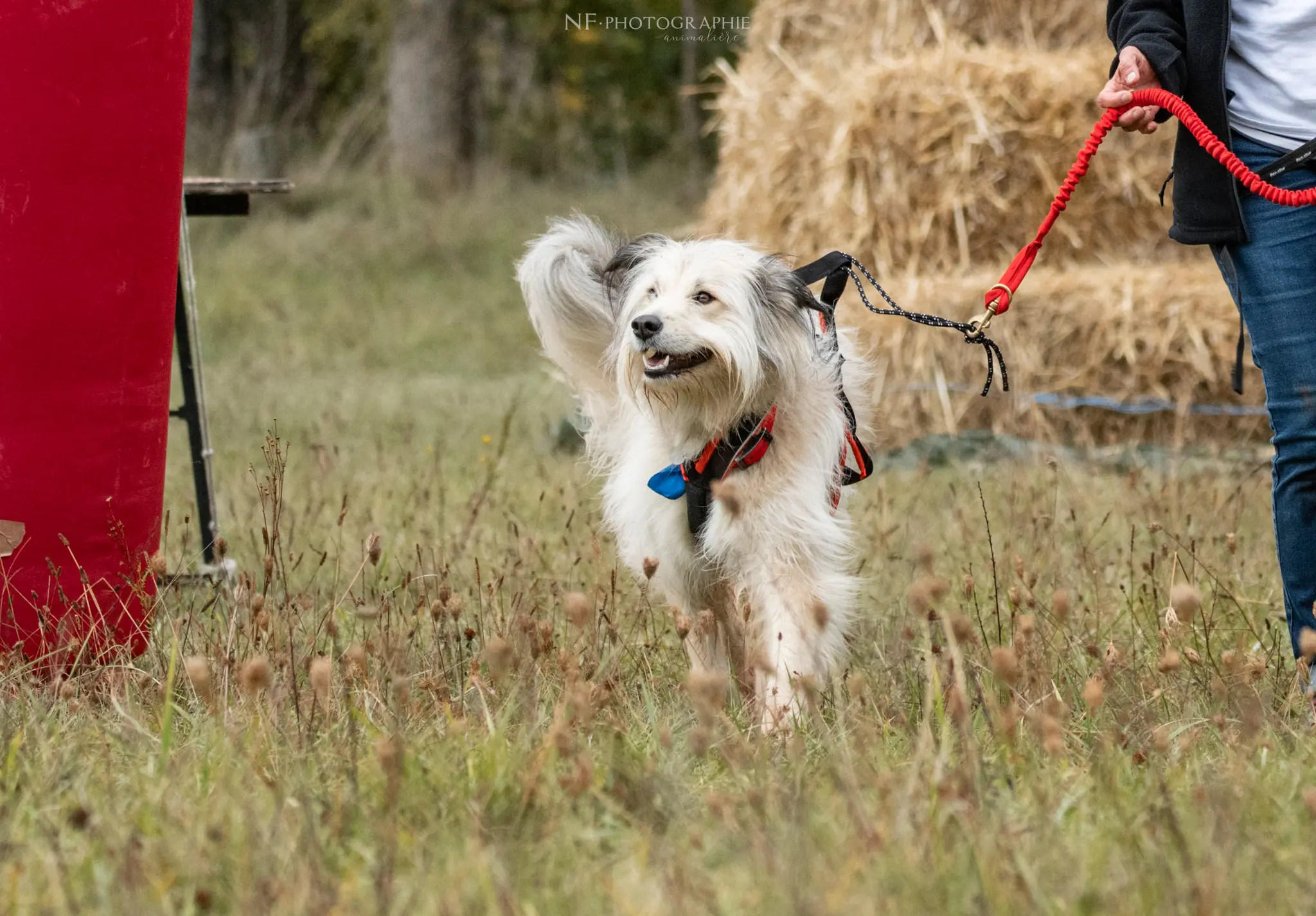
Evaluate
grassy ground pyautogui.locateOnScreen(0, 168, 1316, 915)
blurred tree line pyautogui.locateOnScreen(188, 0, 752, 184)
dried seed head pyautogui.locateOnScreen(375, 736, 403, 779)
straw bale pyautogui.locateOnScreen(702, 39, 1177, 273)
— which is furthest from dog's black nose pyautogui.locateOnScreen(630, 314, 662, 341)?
blurred tree line pyautogui.locateOnScreen(188, 0, 752, 184)

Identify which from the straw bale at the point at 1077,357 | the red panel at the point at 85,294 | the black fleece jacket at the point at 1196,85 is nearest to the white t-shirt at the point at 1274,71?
the black fleece jacket at the point at 1196,85

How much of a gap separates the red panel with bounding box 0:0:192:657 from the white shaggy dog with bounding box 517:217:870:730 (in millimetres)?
1196

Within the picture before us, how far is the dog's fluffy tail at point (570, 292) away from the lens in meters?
4.21

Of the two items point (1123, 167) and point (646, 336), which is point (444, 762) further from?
point (1123, 167)

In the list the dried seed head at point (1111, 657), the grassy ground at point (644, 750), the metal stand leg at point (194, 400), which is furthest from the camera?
the metal stand leg at point (194, 400)

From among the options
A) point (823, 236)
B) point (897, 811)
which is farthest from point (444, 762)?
point (823, 236)

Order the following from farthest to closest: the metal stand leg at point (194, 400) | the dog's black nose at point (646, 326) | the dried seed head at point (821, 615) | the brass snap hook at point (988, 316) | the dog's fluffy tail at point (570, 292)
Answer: the metal stand leg at point (194, 400), the dog's fluffy tail at point (570, 292), the dog's black nose at point (646, 326), the brass snap hook at point (988, 316), the dried seed head at point (821, 615)

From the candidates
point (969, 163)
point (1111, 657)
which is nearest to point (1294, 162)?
point (1111, 657)

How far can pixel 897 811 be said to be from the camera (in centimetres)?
213

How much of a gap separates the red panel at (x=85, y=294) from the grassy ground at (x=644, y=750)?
9.7 inches

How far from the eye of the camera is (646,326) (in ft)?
12.0

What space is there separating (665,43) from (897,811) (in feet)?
76.5

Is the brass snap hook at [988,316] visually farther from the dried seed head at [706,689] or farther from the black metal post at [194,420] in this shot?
the black metal post at [194,420]

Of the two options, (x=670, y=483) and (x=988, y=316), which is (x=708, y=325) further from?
(x=988, y=316)
